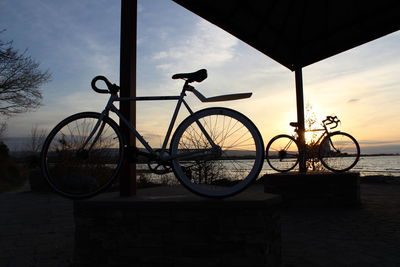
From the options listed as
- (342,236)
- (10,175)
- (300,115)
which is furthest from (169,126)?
(10,175)

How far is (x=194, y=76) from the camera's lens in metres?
2.80

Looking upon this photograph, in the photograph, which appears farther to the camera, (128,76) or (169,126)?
(128,76)

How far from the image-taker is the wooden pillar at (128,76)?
3152 millimetres

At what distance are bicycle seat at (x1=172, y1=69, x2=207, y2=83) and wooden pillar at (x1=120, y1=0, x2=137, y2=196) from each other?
66 cm

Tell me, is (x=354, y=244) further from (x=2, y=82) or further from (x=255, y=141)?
(x=2, y=82)

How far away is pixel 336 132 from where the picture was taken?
7.00 m

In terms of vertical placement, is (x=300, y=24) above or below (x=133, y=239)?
above

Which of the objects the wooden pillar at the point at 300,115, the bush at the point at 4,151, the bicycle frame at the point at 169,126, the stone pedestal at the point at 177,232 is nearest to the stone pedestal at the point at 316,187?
the wooden pillar at the point at 300,115

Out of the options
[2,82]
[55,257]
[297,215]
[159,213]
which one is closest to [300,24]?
[297,215]

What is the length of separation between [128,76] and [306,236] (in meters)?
3.14

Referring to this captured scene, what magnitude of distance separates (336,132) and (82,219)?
19.5ft

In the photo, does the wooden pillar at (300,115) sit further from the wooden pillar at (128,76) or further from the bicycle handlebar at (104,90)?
the bicycle handlebar at (104,90)

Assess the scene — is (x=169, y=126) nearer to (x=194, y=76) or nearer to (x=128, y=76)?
(x=194, y=76)

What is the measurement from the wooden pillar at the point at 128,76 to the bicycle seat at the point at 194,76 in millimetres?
658
